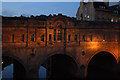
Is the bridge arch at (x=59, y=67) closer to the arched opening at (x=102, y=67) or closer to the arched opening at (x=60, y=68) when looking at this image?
the arched opening at (x=60, y=68)

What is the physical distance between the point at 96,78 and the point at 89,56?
7.06 m

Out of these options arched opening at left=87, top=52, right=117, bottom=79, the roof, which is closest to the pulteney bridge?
arched opening at left=87, top=52, right=117, bottom=79

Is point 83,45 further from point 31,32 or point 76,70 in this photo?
point 31,32

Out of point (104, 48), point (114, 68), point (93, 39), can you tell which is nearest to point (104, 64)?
point (114, 68)

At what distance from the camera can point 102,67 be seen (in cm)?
3631

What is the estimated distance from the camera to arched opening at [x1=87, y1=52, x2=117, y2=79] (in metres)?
33.0

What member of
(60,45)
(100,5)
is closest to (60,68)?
(60,45)

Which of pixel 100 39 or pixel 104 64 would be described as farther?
pixel 104 64

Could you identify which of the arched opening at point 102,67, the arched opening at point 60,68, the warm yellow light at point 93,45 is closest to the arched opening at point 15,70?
the arched opening at point 60,68

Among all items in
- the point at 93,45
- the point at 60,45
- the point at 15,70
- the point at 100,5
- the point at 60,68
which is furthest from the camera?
the point at 100,5

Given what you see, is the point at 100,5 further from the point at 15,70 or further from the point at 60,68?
the point at 15,70

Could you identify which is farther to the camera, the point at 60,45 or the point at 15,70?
the point at 15,70

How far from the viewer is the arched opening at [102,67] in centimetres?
3302

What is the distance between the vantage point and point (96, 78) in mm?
32438
